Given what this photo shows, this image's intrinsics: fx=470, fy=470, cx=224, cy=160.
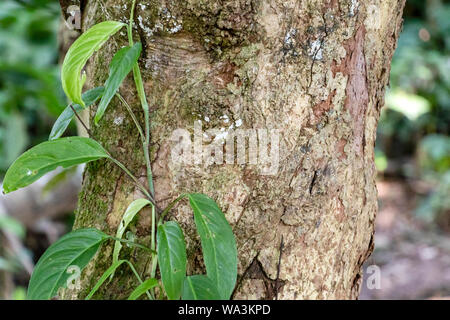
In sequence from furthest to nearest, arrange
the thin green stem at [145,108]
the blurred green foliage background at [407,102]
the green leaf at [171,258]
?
the blurred green foliage background at [407,102] < the thin green stem at [145,108] < the green leaf at [171,258]

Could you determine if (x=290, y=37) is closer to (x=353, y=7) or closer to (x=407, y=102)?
(x=353, y=7)

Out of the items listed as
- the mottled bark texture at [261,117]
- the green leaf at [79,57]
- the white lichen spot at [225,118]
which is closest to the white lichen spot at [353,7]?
the mottled bark texture at [261,117]

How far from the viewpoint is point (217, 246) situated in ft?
2.51

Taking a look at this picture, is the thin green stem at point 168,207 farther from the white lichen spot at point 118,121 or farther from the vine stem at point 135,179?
the white lichen spot at point 118,121

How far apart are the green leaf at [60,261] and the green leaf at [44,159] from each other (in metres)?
0.12

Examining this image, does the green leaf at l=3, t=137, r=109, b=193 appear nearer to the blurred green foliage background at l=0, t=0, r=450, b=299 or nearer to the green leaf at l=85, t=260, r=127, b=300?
the green leaf at l=85, t=260, r=127, b=300

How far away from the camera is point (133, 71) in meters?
0.86

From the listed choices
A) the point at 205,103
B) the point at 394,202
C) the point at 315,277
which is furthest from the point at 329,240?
the point at 394,202

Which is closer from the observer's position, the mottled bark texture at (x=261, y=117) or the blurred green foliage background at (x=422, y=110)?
the mottled bark texture at (x=261, y=117)

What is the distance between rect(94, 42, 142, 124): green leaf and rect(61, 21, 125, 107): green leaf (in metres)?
0.03

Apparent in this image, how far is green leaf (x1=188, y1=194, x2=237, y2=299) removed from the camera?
76 cm

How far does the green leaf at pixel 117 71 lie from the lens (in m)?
0.75

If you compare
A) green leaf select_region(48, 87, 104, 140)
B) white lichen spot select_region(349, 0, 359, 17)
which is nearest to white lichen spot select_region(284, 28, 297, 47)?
white lichen spot select_region(349, 0, 359, 17)

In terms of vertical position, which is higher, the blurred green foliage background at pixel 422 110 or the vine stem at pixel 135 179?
the blurred green foliage background at pixel 422 110
